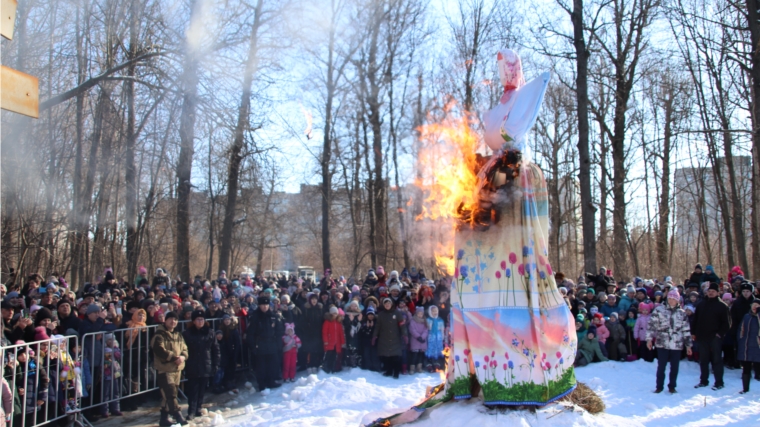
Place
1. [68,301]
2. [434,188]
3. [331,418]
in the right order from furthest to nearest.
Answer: [68,301] → [331,418] → [434,188]

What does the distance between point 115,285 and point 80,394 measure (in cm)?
739

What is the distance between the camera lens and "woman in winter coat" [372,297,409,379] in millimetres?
11289

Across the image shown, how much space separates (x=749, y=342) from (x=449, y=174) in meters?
7.29

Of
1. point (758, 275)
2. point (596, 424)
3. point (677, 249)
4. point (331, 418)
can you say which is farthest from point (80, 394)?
point (677, 249)

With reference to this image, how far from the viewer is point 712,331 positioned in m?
9.77

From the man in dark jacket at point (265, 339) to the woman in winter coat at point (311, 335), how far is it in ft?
3.58

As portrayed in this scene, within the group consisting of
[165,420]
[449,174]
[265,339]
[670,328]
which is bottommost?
[165,420]

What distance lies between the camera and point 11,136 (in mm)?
11883

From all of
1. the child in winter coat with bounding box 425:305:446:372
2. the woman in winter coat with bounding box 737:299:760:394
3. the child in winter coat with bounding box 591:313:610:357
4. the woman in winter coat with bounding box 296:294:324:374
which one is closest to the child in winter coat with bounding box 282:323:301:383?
the woman in winter coat with bounding box 296:294:324:374

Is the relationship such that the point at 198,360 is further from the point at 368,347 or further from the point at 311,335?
the point at 368,347

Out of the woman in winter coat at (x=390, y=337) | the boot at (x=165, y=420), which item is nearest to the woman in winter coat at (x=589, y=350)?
the woman in winter coat at (x=390, y=337)

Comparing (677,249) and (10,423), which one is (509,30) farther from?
(677,249)

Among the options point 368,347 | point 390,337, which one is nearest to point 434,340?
point 390,337

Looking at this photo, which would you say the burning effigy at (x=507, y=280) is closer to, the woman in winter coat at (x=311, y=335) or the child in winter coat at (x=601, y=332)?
the woman in winter coat at (x=311, y=335)
